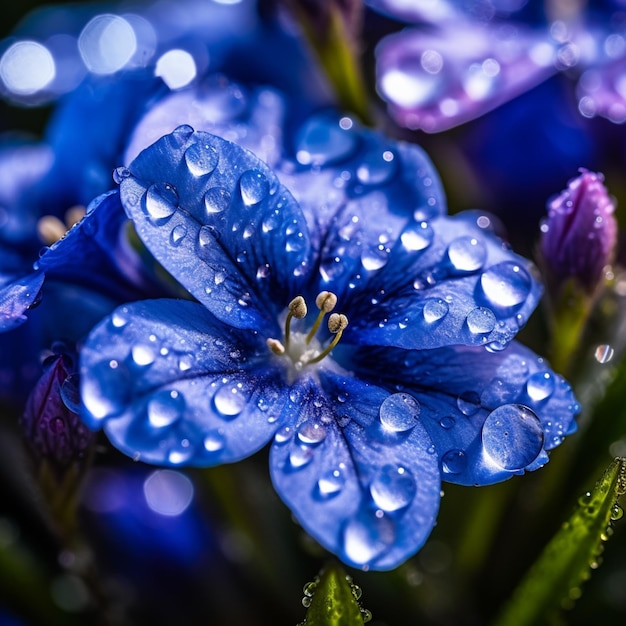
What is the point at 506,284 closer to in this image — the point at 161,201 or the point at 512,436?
the point at 512,436

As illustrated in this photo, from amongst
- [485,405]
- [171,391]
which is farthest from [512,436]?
[171,391]

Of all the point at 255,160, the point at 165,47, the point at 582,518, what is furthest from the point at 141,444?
the point at 165,47

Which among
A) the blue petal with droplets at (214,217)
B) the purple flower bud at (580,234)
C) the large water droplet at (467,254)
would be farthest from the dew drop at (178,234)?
the purple flower bud at (580,234)

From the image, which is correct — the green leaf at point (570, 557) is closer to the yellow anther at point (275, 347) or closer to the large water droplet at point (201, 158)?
the yellow anther at point (275, 347)

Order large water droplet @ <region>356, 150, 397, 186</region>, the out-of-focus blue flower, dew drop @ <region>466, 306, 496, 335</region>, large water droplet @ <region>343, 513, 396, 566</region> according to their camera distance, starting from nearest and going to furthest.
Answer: large water droplet @ <region>343, 513, 396, 566</region> < dew drop @ <region>466, 306, 496, 335</region> < large water droplet @ <region>356, 150, 397, 186</region> < the out-of-focus blue flower

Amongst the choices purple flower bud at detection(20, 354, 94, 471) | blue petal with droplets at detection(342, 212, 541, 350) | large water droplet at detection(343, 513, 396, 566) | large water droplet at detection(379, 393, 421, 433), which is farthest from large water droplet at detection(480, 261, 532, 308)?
purple flower bud at detection(20, 354, 94, 471)

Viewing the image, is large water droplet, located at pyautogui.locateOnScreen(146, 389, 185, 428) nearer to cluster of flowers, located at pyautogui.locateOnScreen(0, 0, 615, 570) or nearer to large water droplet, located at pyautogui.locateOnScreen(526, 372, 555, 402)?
cluster of flowers, located at pyautogui.locateOnScreen(0, 0, 615, 570)

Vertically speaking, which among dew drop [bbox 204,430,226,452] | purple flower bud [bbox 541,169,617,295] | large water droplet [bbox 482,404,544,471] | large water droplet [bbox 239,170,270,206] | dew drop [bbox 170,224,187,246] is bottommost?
purple flower bud [bbox 541,169,617,295]

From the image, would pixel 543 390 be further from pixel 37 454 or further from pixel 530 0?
pixel 530 0
